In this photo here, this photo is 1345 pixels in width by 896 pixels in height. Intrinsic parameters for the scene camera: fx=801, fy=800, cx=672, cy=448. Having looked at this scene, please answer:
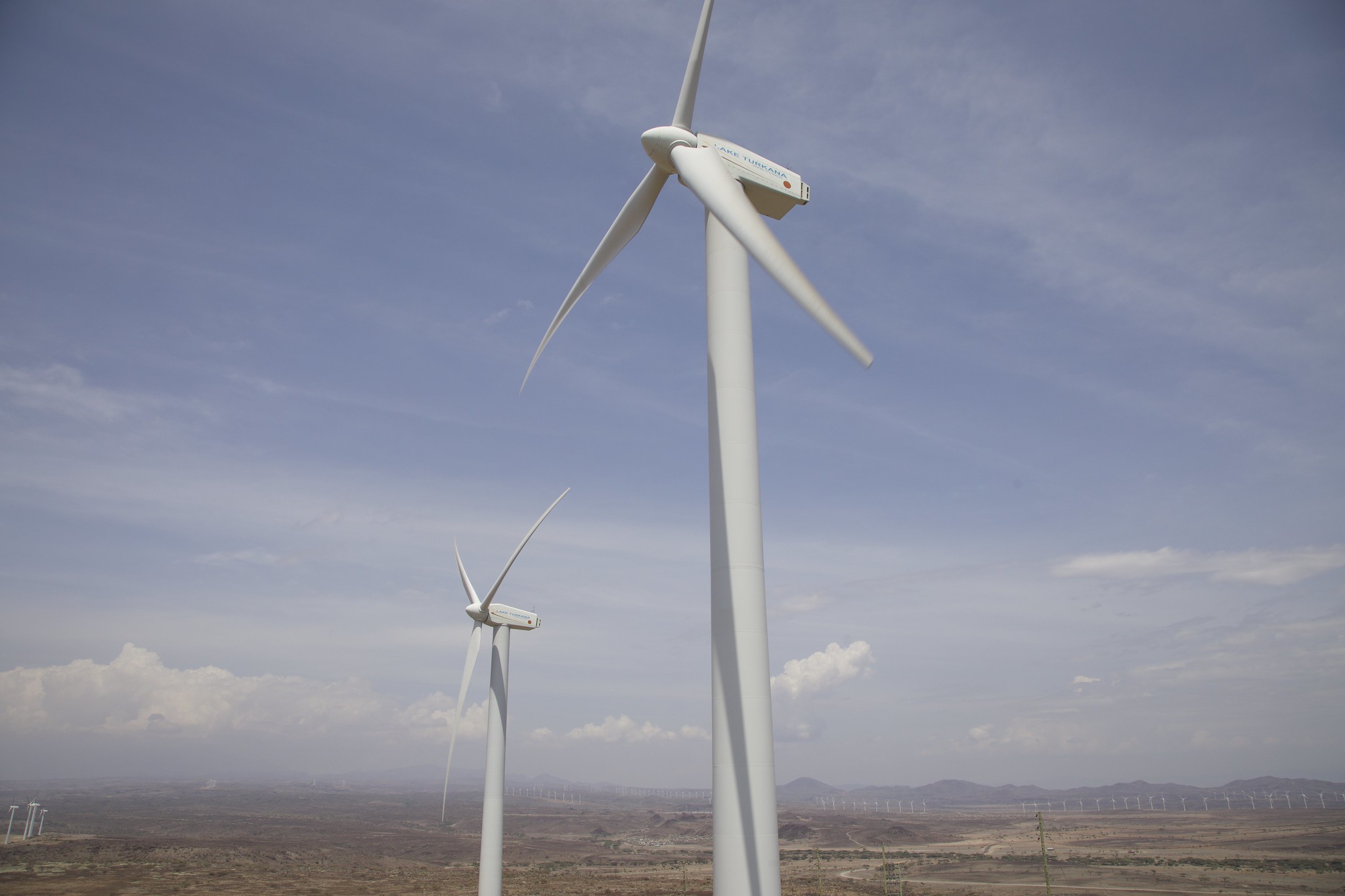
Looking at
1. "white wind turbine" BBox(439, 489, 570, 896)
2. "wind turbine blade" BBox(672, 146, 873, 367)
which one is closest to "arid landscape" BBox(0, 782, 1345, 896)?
"white wind turbine" BBox(439, 489, 570, 896)

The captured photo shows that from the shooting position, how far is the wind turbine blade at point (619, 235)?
2369 cm

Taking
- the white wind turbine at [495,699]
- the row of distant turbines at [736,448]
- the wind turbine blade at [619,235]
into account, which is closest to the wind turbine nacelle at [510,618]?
the white wind turbine at [495,699]

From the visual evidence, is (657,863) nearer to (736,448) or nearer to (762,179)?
(736,448)

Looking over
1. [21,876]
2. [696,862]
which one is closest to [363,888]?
[21,876]

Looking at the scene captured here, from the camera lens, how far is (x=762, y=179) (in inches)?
852

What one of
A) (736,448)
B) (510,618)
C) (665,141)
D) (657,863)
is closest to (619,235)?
(665,141)

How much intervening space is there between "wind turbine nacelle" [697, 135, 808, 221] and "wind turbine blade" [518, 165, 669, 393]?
2408 mm

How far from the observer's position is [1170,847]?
131 m

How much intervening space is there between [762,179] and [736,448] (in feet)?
25.0

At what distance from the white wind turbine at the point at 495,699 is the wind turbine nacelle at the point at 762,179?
26961mm

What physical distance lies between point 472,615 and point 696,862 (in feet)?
305

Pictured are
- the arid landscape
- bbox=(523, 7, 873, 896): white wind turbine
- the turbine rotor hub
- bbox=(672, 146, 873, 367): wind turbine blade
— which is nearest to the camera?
bbox=(672, 146, 873, 367): wind turbine blade

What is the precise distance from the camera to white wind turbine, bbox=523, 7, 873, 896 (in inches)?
699

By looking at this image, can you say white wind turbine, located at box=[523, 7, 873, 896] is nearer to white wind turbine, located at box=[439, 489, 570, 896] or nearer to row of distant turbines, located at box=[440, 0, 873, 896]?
row of distant turbines, located at box=[440, 0, 873, 896]
